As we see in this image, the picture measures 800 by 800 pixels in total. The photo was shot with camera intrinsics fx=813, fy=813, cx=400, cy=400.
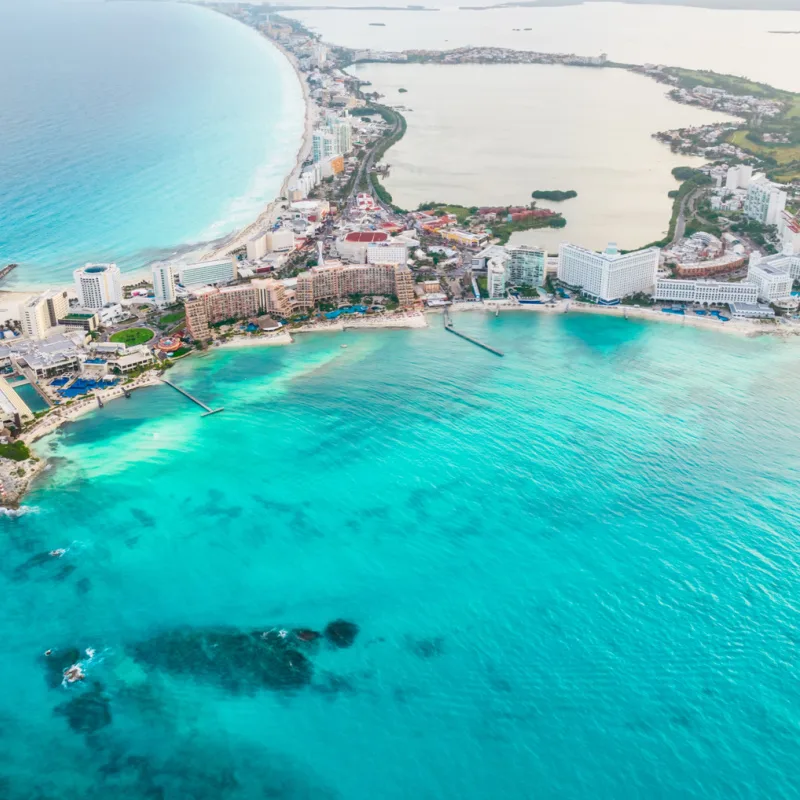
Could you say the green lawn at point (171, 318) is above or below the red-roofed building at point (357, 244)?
below

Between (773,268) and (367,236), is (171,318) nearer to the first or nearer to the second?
(367,236)

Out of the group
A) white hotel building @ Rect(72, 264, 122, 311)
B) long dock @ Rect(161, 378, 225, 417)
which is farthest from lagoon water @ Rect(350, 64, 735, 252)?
long dock @ Rect(161, 378, 225, 417)

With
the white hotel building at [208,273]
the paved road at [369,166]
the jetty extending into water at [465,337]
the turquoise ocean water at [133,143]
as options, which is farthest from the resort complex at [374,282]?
the turquoise ocean water at [133,143]

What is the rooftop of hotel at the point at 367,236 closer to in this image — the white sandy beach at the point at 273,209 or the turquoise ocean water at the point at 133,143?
the white sandy beach at the point at 273,209

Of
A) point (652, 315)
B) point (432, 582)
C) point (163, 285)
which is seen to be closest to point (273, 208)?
point (163, 285)

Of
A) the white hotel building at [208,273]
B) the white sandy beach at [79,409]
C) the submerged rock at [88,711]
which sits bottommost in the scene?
the submerged rock at [88,711]

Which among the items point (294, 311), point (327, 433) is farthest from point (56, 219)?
point (327, 433)
